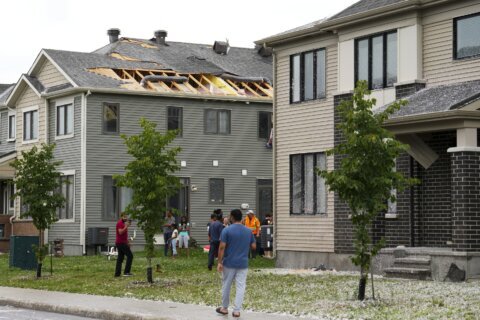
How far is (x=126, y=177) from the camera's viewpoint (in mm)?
25500

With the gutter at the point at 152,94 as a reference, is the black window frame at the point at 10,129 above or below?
below

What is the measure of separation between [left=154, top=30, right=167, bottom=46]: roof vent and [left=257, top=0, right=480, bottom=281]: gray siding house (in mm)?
20076

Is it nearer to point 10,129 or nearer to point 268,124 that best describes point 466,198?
point 268,124

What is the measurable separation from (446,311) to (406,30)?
11596 millimetres

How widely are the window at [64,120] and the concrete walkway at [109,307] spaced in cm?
2090

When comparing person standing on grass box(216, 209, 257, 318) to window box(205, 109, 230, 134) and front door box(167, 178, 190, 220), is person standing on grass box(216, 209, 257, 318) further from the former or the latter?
window box(205, 109, 230, 134)

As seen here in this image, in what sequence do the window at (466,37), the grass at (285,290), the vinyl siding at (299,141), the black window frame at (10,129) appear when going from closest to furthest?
the grass at (285,290), the window at (466,37), the vinyl siding at (299,141), the black window frame at (10,129)

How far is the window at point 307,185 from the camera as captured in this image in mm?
30844

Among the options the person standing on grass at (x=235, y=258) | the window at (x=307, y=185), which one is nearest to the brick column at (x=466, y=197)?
the window at (x=307, y=185)

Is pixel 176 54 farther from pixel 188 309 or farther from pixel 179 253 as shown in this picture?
pixel 188 309

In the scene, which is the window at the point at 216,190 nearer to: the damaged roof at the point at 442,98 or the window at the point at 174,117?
the window at the point at 174,117

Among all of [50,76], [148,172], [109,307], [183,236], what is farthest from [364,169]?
[50,76]

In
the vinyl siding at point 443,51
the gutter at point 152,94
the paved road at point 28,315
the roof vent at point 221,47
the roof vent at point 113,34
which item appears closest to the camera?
the paved road at point 28,315

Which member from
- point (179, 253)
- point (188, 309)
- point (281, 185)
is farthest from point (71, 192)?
point (188, 309)
